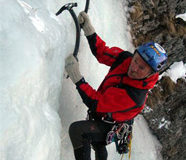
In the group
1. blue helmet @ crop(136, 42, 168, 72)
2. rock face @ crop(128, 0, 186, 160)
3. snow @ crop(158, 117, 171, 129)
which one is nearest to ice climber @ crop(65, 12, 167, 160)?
blue helmet @ crop(136, 42, 168, 72)

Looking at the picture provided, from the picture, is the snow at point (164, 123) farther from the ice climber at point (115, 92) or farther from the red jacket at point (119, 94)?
the red jacket at point (119, 94)

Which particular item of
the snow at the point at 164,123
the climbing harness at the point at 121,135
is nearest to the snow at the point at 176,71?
the snow at the point at 164,123

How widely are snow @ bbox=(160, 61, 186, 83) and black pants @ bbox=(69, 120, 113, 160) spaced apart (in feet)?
12.7

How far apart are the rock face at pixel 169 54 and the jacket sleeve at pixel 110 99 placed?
10.4 ft

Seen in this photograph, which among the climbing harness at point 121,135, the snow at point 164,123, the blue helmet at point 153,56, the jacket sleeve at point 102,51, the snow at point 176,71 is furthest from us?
the snow at point 176,71

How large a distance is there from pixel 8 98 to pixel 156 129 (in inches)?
199

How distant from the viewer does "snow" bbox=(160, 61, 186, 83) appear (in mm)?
6426

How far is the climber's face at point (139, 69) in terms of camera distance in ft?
8.38

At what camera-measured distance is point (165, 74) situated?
6371mm

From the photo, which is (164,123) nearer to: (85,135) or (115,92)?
(85,135)

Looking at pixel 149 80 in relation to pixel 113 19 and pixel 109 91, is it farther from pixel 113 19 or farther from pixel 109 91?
pixel 113 19

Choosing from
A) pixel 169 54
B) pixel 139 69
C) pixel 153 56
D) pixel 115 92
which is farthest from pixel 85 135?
pixel 169 54

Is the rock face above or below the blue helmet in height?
below

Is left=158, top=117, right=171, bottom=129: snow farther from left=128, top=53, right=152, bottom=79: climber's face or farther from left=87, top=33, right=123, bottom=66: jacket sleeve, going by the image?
left=128, top=53, right=152, bottom=79: climber's face
